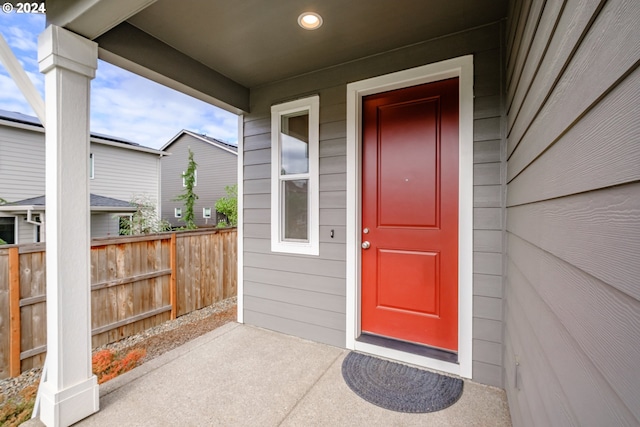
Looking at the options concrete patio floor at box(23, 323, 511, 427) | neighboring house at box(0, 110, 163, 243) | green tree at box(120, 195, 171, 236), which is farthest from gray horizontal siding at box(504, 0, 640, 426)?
neighboring house at box(0, 110, 163, 243)

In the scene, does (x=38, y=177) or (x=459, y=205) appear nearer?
(x=459, y=205)

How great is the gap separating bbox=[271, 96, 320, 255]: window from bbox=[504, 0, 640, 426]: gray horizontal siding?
176cm

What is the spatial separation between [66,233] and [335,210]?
1.85 meters

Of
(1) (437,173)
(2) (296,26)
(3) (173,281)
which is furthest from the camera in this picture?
(3) (173,281)

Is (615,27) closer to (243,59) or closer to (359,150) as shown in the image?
(359,150)

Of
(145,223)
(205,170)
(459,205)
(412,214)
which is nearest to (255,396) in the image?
(412,214)

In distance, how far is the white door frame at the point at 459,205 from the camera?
2.06 metres

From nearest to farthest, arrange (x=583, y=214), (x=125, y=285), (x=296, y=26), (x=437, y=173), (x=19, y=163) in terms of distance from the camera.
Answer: (x=583, y=214) → (x=296, y=26) → (x=437, y=173) → (x=125, y=285) → (x=19, y=163)

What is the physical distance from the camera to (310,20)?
198cm

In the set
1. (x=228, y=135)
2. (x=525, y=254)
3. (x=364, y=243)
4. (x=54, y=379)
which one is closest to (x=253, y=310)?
(x=364, y=243)

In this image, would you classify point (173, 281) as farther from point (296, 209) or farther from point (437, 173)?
point (437, 173)

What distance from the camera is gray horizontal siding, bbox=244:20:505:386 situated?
201 centimetres

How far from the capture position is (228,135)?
15.0 metres

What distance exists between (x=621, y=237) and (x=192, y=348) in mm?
2876
